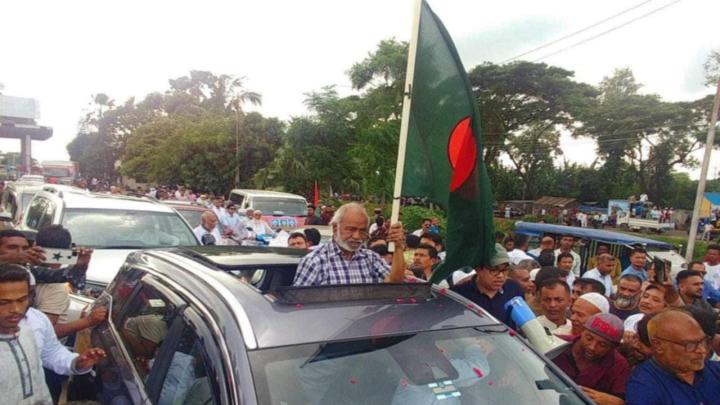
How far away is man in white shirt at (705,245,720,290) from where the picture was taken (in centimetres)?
732

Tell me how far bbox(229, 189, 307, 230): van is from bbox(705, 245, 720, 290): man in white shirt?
8968 mm

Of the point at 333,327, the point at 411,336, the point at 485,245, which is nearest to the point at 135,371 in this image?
the point at 333,327

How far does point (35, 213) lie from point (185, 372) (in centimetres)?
654

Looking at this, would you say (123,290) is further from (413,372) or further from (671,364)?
(671,364)

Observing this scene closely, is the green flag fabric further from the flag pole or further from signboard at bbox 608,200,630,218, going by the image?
signboard at bbox 608,200,630,218

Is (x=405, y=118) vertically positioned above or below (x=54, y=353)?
above

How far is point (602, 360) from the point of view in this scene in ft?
8.68

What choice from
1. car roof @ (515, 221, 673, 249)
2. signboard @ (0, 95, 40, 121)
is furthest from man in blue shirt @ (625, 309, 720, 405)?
signboard @ (0, 95, 40, 121)

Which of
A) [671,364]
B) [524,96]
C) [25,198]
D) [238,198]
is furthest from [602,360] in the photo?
[524,96]

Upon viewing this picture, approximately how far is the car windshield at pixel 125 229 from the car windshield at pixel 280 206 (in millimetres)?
6772

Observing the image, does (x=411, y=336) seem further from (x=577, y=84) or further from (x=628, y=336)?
(x=577, y=84)

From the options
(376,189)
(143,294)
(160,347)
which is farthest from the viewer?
(376,189)

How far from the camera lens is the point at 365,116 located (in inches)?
919

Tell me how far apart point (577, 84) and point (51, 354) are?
32917 millimetres
